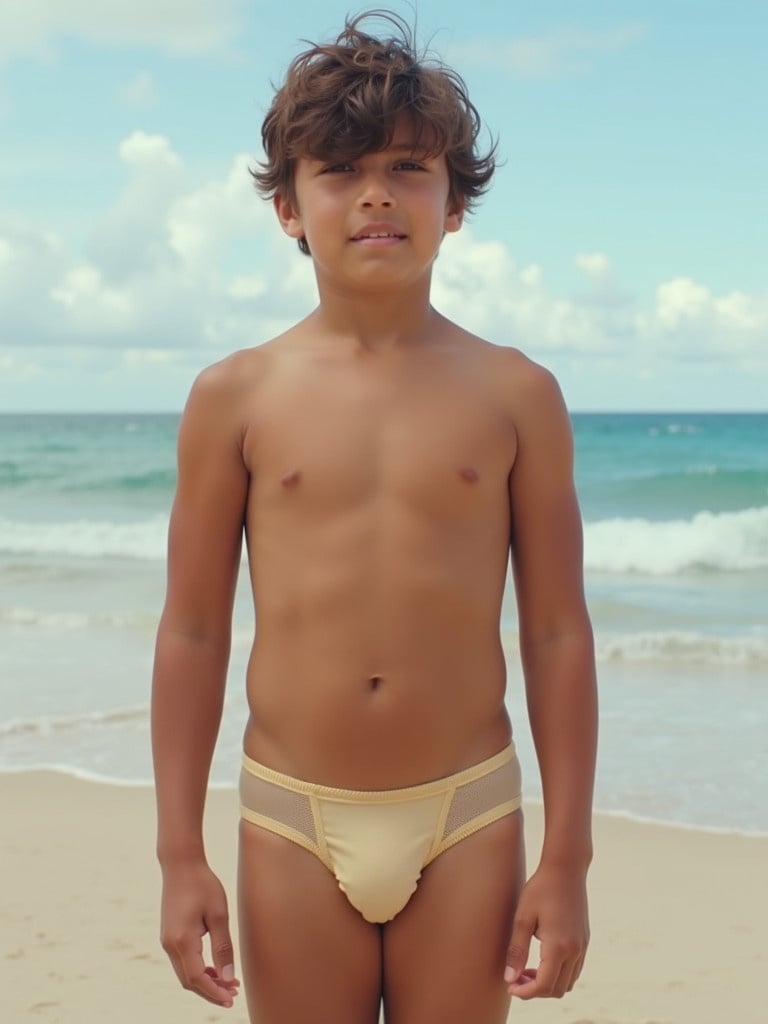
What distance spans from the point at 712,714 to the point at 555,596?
536cm

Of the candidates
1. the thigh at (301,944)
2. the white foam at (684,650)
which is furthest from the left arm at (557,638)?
the white foam at (684,650)

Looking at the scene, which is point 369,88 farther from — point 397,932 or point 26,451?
point 26,451

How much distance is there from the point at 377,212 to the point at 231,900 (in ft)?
11.6

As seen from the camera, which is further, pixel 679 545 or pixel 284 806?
pixel 679 545

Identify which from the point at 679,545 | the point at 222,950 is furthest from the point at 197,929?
the point at 679,545

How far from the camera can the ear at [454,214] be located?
2357 mm

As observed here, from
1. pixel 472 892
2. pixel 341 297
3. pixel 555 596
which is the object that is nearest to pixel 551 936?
pixel 472 892

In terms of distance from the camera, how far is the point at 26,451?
33531 millimetres

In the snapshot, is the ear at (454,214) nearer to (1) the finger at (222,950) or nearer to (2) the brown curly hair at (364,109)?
Result: (2) the brown curly hair at (364,109)

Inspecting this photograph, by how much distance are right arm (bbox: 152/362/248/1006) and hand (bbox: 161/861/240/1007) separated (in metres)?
0.01

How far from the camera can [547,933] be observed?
212 cm

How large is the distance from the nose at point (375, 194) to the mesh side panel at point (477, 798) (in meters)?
0.91

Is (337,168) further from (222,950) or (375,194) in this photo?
(222,950)

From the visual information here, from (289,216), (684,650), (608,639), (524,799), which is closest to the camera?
(289,216)
